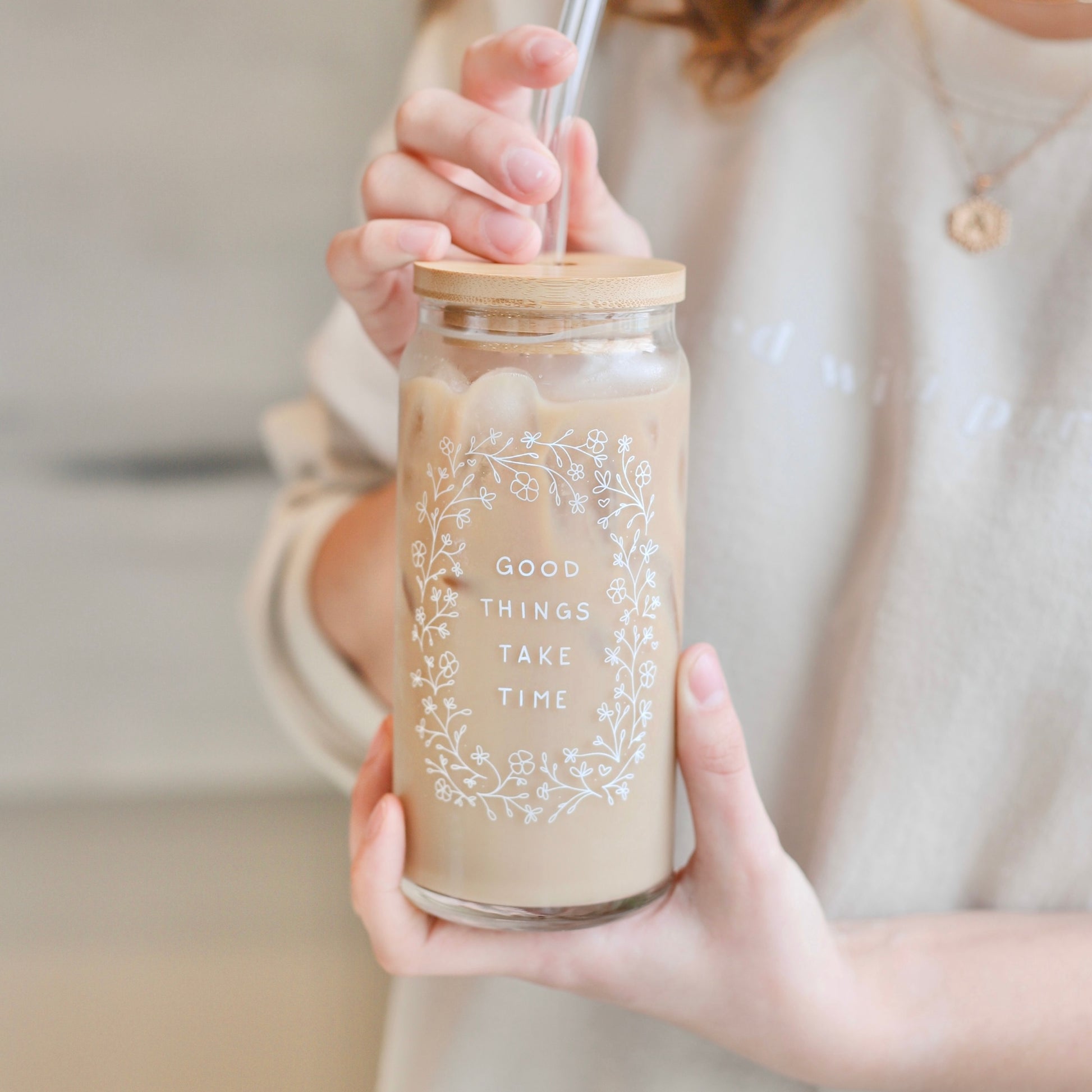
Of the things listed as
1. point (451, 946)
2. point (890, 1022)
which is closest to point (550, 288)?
point (451, 946)

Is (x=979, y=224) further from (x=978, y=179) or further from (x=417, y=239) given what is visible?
(x=417, y=239)

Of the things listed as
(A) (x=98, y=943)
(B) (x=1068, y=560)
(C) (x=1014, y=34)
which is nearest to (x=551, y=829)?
(B) (x=1068, y=560)

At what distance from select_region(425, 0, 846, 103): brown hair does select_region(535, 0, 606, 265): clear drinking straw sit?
19cm

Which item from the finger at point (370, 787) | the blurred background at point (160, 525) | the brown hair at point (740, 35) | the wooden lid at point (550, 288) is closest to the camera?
the wooden lid at point (550, 288)

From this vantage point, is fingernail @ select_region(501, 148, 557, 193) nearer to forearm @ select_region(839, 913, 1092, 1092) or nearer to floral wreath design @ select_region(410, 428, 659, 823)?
floral wreath design @ select_region(410, 428, 659, 823)

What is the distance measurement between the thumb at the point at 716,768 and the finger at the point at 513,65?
0.26 meters

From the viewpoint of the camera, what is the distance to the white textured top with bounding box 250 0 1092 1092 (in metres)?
0.62

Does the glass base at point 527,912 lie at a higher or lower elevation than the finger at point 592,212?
lower

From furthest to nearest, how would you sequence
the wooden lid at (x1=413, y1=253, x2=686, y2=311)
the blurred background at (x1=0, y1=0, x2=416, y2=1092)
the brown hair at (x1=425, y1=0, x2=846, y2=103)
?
the blurred background at (x1=0, y1=0, x2=416, y2=1092) < the brown hair at (x1=425, y1=0, x2=846, y2=103) < the wooden lid at (x1=413, y1=253, x2=686, y2=311)

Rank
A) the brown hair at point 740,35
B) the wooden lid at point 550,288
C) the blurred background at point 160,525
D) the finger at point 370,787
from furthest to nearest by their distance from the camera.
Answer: the blurred background at point 160,525 → the brown hair at point 740,35 → the finger at point 370,787 → the wooden lid at point 550,288

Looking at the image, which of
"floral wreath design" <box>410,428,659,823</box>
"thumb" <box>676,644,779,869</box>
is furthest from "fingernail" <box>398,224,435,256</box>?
"thumb" <box>676,644,779,869</box>

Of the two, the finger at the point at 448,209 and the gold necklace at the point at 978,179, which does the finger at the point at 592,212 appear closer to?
the finger at the point at 448,209

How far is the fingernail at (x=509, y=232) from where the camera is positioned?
0.48 m

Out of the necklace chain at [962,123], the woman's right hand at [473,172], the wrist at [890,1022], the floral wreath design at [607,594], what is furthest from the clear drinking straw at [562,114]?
the wrist at [890,1022]
